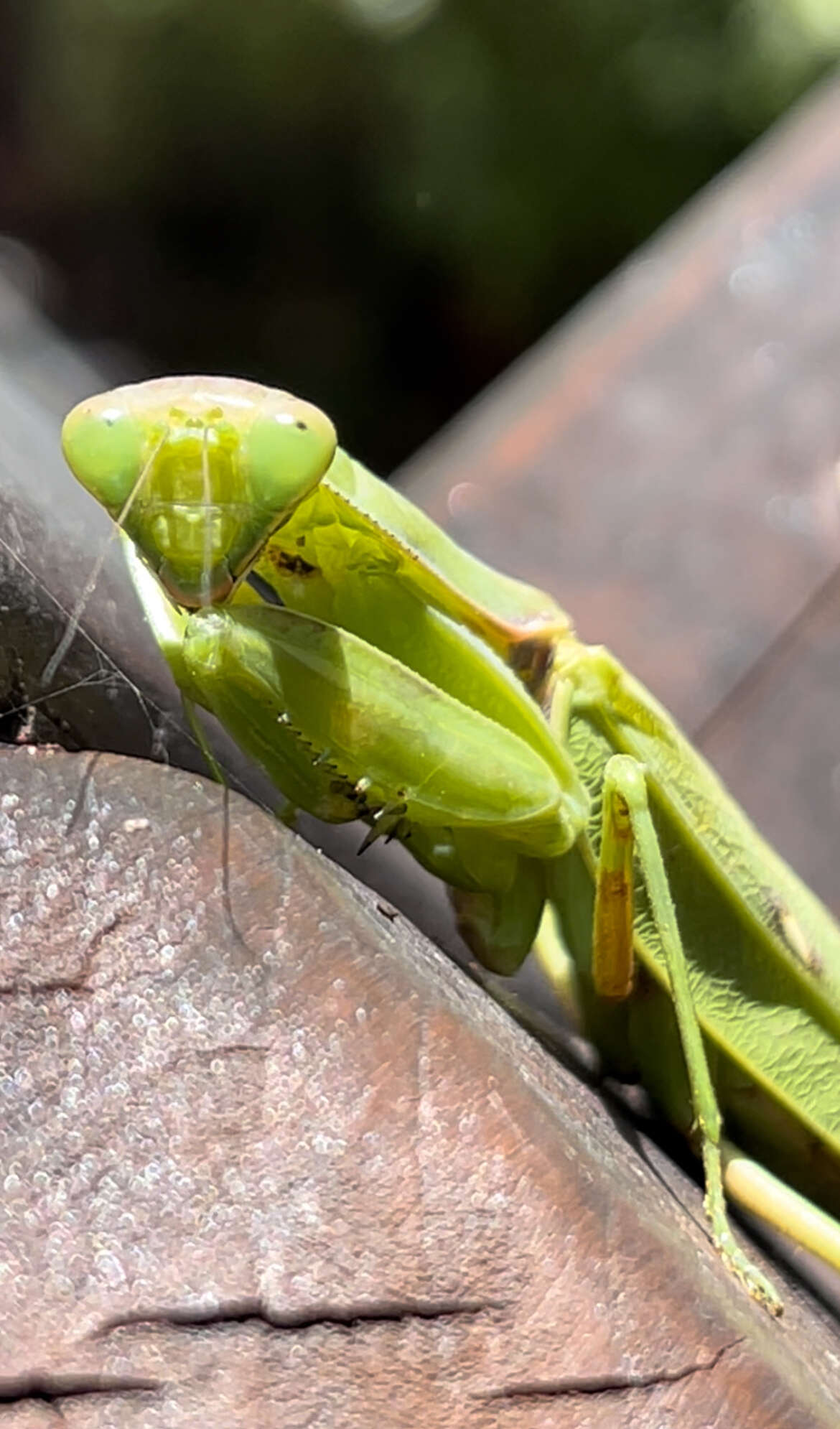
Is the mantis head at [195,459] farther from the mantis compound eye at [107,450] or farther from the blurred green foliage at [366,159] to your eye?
the blurred green foliage at [366,159]

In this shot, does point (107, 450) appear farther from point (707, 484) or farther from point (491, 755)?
point (707, 484)

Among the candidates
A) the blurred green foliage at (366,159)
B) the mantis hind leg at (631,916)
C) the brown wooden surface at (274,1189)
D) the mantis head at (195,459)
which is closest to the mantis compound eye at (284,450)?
the mantis head at (195,459)

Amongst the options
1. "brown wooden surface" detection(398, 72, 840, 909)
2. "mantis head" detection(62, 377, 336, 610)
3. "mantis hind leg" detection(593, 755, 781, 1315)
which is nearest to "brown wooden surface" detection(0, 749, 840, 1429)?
"mantis head" detection(62, 377, 336, 610)

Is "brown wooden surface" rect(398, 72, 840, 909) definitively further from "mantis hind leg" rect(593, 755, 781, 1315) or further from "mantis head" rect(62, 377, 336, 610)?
"mantis head" rect(62, 377, 336, 610)

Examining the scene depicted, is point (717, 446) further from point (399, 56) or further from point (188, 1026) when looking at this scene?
point (399, 56)

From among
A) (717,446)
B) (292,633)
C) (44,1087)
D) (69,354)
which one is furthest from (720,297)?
(44,1087)

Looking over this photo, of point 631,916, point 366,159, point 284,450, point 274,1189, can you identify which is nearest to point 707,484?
point 631,916
